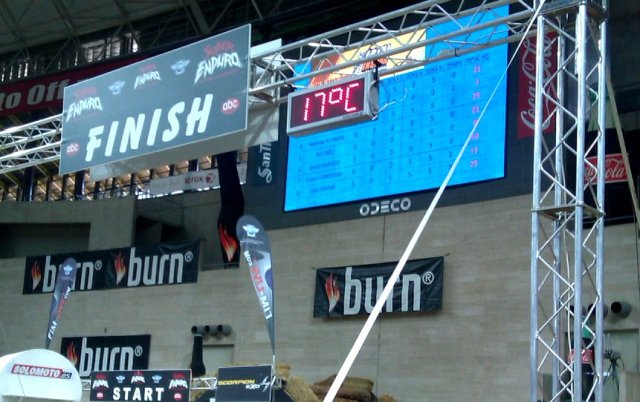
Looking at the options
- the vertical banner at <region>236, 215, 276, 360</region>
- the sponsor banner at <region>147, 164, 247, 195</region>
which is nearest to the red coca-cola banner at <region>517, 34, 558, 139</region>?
the vertical banner at <region>236, 215, 276, 360</region>

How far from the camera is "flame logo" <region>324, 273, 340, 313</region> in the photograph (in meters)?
21.5

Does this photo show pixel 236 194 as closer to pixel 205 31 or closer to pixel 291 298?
pixel 291 298

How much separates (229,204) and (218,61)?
416 inches

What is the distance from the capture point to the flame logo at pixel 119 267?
86.1 ft

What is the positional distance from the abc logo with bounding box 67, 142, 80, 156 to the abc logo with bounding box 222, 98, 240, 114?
2.91 meters

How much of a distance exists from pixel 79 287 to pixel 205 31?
7858mm

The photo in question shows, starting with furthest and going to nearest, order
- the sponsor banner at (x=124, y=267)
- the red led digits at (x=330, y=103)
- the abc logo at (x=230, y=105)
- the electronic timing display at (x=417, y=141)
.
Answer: the sponsor banner at (x=124, y=267) → the electronic timing display at (x=417, y=141) → the abc logo at (x=230, y=105) → the red led digits at (x=330, y=103)

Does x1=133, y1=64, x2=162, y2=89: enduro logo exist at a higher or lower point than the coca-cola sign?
higher

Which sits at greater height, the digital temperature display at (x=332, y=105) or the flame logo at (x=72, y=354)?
the digital temperature display at (x=332, y=105)

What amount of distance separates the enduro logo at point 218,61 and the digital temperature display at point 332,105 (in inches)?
39.5

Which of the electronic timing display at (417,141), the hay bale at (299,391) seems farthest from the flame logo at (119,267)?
the hay bale at (299,391)

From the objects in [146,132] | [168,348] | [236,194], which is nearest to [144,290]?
[168,348]

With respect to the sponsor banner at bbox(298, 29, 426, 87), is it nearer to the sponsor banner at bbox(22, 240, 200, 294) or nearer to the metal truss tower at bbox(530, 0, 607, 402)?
the metal truss tower at bbox(530, 0, 607, 402)

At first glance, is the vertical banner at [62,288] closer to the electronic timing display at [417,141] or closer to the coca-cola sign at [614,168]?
the electronic timing display at [417,141]
